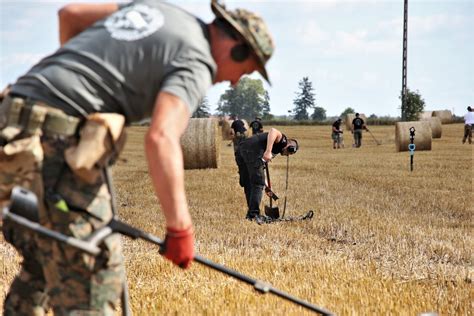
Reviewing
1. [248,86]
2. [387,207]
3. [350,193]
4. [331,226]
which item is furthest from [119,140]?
[248,86]

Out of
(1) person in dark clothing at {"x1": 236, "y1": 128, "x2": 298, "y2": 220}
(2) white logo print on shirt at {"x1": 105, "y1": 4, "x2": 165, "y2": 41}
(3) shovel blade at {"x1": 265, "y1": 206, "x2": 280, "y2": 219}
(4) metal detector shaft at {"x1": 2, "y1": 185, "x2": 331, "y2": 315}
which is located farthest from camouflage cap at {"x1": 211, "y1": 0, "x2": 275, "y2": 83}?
(3) shovel blade at {"x1": 265, "y1": 206, "x2": 280, "y2": 219}

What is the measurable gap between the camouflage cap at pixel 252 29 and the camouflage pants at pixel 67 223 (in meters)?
0.82

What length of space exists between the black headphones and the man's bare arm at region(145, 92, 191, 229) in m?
0.38

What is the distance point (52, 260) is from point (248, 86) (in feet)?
466

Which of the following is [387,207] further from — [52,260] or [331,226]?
[52,260]

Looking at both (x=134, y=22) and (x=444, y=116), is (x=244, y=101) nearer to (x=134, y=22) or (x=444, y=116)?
(x=444, y=116)

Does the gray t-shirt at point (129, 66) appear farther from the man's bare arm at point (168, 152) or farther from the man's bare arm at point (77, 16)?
the man's bare arm at point (77, 16)

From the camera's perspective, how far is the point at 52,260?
2.79m

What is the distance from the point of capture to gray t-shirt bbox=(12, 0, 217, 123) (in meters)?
2.67

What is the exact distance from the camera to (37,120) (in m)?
2.70

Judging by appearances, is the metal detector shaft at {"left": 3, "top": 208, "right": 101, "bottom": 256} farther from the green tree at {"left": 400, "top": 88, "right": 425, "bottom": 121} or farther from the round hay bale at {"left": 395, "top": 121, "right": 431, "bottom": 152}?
the green tree at {"left": 400, "top": 88, "right": 425, "bottom": 121}

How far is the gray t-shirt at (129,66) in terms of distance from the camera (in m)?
2.67

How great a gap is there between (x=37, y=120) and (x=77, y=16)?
1.95ft

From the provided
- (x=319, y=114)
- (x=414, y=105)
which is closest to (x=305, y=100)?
(x=319, y=114)
